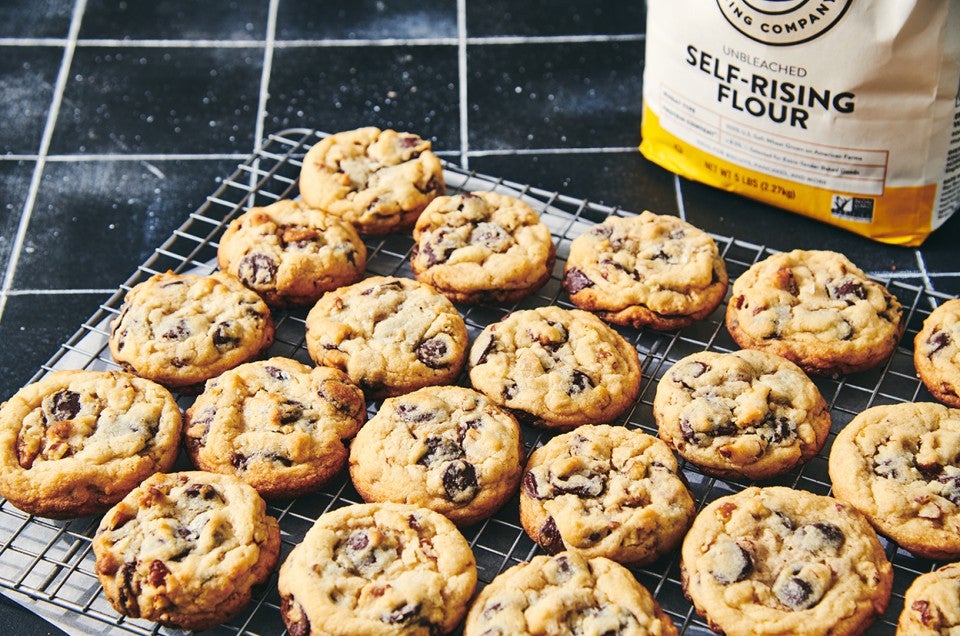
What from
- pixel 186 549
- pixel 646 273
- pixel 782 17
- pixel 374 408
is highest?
pixel 782 17

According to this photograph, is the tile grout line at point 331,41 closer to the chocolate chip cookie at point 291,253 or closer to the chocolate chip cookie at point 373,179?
the chocolate chip cookie at point 373,179

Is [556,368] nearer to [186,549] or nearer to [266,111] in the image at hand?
[186,549]

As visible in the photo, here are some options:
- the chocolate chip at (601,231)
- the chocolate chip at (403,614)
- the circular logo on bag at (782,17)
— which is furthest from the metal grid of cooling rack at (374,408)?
the circular logo on bag at (782,17)

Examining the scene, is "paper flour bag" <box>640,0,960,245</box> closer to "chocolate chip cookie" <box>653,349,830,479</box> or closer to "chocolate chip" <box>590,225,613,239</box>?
"chocolate chip" <box>590,225,613,239</box>

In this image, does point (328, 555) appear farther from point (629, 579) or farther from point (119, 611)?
point (629, 579)

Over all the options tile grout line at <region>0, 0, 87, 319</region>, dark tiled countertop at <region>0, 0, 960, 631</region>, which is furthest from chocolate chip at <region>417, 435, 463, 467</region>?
tile grout line at <region>0, 0, 87, 319</region>

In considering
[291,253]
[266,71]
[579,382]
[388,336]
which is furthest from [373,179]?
[266,71]
